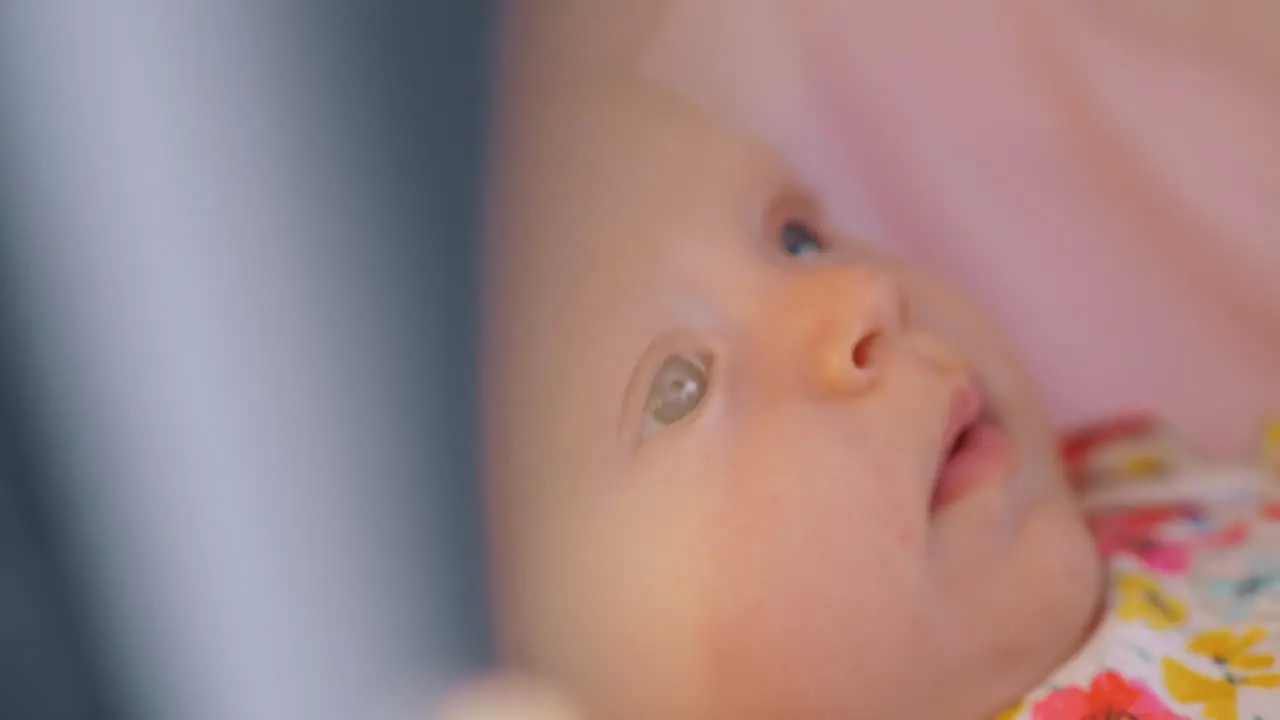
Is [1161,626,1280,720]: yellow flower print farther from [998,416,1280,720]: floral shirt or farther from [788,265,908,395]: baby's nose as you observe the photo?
[788,265,908,395]: baby's nose

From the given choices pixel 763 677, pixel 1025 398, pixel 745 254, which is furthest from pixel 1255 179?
pixel 763 677

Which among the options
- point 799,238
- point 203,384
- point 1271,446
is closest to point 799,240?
point 799,238

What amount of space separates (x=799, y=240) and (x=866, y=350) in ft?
Answer: 0.55

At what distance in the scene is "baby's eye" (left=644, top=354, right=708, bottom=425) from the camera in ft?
2.14

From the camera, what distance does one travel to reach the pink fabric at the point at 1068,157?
0.89 meters

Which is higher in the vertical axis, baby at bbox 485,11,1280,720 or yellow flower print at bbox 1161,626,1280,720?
baby at bbox 485,11,1280,720

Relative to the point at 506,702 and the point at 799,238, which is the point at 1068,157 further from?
the point at 506,702

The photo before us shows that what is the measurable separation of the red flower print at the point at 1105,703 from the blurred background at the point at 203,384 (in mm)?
372

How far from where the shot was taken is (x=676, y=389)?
0.66 meters

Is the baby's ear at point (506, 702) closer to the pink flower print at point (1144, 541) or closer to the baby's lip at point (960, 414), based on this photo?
the baby's lip at point (960, 414)

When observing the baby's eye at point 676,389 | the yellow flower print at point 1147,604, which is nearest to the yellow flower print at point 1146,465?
the yellow flower print at point 1147,604

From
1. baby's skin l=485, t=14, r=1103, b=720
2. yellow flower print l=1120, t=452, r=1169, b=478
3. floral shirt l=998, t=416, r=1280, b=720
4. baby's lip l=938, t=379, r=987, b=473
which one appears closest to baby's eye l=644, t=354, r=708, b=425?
baby's skin l=485, t=14, r=1103, b=720

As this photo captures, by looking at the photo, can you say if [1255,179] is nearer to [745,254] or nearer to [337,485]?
[745,254]

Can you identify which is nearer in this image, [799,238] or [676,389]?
[676,389]
